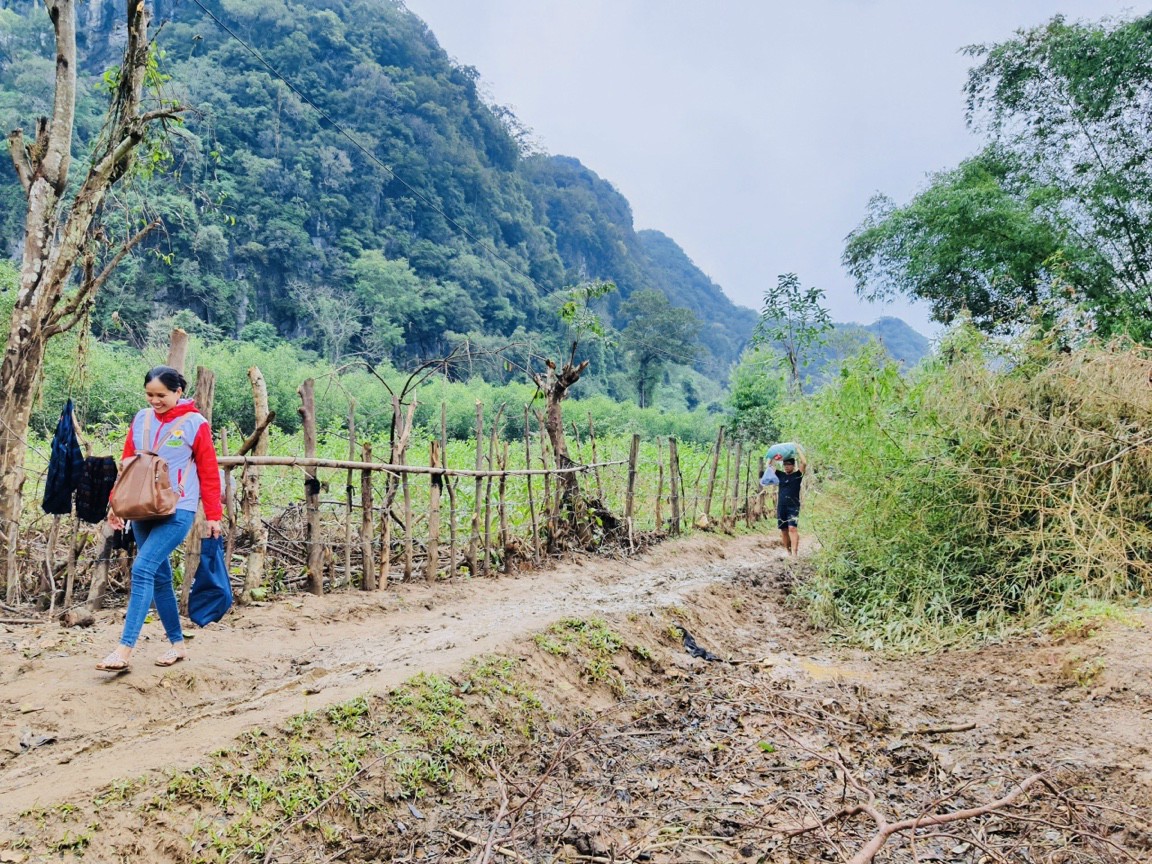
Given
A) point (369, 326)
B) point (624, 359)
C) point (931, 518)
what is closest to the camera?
point (931, 518)

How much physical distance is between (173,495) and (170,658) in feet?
2.94

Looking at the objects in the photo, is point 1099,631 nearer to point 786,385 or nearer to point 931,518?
point 931,518

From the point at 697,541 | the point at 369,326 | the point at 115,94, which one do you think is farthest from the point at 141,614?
the point at 369,326

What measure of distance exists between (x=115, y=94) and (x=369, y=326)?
102 feet

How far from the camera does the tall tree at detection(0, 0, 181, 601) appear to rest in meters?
4.42

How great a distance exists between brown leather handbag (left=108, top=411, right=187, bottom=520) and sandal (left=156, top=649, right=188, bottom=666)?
765 mm

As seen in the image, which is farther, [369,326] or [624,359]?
[624,359]

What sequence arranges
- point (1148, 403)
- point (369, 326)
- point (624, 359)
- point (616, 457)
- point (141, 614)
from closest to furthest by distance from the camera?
1. point (141, 614)
2. point (1148, 403)
3. point (616, 457)
4. point (369, 326)
5. point (624, 359)

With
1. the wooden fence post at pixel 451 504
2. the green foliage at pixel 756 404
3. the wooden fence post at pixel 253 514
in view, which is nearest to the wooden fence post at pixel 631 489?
the wooden fence post at pixel 451 504

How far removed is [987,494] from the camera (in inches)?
203

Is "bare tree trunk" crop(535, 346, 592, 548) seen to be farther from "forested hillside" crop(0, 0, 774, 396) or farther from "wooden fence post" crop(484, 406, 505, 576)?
"forested hillside" crop(0, 0, 774, 396)

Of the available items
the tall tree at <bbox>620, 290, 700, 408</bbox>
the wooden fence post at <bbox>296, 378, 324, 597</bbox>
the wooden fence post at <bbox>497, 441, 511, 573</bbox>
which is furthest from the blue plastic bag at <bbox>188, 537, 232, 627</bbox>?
the tall tree at <bbox>620, 290, 700, 408</bbox>

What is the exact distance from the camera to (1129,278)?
Answer: 41.1ft

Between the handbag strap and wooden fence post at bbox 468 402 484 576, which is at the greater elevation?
the handbag strap
